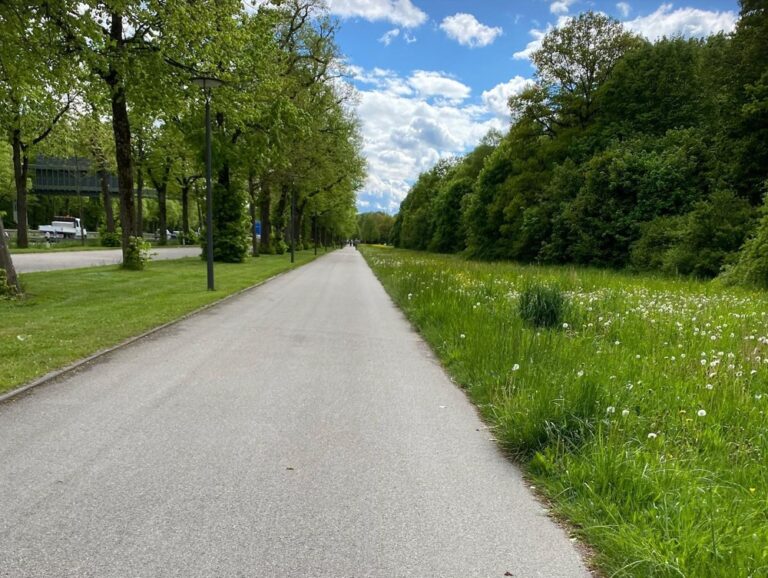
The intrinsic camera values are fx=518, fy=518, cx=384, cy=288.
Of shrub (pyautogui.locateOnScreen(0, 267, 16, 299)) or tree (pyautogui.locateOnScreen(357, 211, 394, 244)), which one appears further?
tree (pyautogui.locateOnScreen(357, 211, 394, 244))

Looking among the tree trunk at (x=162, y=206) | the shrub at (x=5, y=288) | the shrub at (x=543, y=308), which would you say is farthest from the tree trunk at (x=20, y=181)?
the shrub at (x=543, y=308)

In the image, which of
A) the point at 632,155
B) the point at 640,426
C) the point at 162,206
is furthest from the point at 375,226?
the point at 640,426

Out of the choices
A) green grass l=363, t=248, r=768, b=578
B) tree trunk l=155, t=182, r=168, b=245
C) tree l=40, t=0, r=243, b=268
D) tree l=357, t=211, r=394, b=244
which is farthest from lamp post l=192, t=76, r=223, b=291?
tree l=357, t=211, r=394, b=244

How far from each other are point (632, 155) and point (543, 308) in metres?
22.0

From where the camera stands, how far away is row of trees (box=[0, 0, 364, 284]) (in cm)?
1334

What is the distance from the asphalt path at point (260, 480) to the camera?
2648 mm

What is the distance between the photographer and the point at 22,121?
87.1 feet

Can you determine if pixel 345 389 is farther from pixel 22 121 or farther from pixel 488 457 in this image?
pixel 22 121

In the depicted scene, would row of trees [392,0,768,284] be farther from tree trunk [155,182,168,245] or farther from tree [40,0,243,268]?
tree trunk [155,182,168,245]

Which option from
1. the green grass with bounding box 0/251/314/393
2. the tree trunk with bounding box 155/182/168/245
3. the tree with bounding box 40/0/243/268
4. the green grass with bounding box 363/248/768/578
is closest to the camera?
the green grass with bounding box 363/248/768/578

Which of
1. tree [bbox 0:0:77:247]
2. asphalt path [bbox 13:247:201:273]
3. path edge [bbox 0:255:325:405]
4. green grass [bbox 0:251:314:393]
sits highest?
tree [bbox 0:0:77:247]

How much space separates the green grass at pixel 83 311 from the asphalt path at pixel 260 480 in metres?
0.84

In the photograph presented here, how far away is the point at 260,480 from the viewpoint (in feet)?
11.5

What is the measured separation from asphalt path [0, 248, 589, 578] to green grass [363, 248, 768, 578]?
29 centimetres
